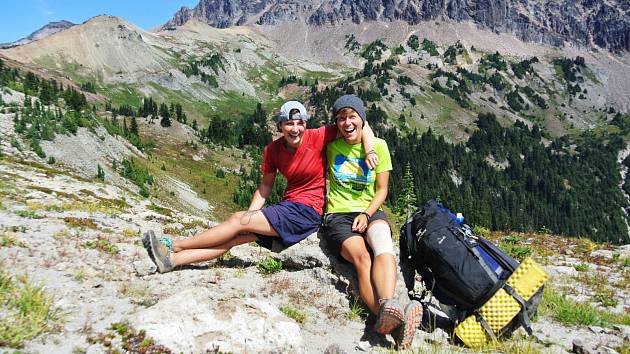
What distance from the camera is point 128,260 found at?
25.1 ft

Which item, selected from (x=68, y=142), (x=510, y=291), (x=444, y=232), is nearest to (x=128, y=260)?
(x=444, y=232)

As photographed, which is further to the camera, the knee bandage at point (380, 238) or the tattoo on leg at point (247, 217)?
the tattoo on leg at point (247, 217)

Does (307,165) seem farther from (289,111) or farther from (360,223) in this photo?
(360,223)

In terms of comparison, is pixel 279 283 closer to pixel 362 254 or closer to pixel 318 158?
pixel 362 254

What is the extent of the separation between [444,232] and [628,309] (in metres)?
5.43

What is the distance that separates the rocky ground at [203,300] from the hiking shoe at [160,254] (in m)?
0.16

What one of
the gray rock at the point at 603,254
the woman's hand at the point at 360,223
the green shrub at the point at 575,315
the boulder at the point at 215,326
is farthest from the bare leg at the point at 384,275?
the gray rock at the point at 603,254

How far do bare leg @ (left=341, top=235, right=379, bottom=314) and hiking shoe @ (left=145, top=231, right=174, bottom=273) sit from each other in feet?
10.0

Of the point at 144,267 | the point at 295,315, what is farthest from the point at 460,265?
the point at 144,267

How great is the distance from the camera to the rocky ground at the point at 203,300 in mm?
4660

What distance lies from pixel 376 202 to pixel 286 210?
5.47ft

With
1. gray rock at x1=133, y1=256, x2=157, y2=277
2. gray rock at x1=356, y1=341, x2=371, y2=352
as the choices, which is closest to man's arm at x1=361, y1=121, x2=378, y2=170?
gray rock at x1=356, y1=341, x2=371, y2=352

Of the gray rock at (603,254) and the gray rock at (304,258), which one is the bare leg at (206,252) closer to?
the gray rock at (304,258)

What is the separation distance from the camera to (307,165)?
771 centimetres
